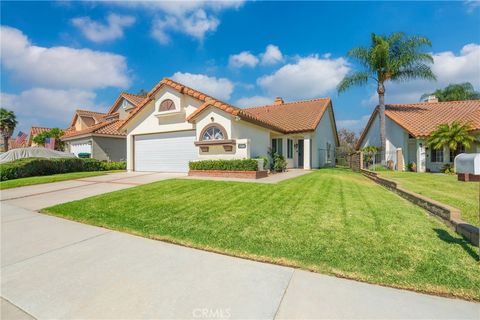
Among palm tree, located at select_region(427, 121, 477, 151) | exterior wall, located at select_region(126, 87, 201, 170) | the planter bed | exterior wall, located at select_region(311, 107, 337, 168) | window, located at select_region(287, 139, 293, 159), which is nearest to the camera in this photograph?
the planter bed

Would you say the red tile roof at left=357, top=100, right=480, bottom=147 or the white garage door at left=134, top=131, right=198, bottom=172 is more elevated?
the red tile roof at left=357, top=100, right=480, bottom=147

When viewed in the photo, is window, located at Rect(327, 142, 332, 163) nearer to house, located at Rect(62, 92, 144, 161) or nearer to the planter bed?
the planter bed

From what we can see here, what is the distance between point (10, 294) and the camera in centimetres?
310

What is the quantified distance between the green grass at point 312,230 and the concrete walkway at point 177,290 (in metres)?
0.31

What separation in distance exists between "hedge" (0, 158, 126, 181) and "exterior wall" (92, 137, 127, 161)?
252 centimetres

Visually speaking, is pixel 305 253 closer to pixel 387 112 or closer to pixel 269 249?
pixel 269 249

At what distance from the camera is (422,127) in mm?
19062

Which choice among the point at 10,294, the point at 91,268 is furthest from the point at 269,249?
the point at 10,294

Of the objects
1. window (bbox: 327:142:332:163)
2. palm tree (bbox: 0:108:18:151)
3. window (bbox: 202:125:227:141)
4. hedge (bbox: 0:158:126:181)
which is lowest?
hedge (bbox: 0:158:126:181)

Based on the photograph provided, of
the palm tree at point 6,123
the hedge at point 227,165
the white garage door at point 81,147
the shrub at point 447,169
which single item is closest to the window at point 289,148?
the hedge at point 227,165

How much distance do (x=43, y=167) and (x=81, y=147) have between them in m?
6.91

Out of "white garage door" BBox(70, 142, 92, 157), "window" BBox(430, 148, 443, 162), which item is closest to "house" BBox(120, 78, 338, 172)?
"white garage door" BBox(70, 142, 92, 157)

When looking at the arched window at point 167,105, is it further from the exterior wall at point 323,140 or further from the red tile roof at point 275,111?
the exterior wall at point 323,140

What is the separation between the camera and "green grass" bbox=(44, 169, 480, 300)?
331 centimetres
